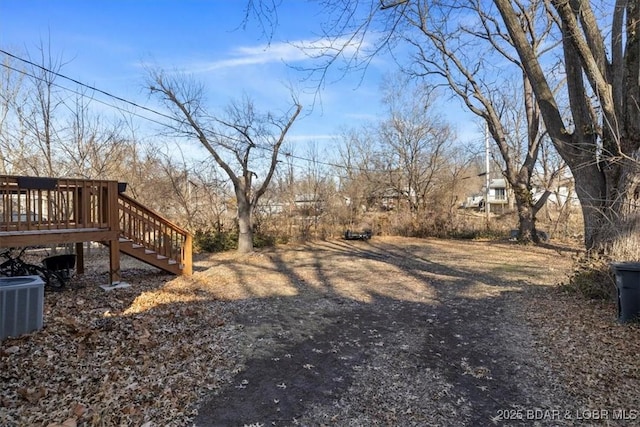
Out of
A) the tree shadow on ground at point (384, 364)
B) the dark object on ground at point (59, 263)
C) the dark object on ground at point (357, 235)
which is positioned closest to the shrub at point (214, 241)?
the dark object on ground at point (357, 235)

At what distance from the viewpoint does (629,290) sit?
13.8 feet

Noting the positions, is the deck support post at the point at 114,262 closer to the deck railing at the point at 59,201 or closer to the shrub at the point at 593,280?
the deck railing at the point at 59,201

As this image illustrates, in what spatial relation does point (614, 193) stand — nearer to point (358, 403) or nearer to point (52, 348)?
point (358, 403)

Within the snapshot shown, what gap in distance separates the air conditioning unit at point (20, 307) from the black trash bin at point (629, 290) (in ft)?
21.6

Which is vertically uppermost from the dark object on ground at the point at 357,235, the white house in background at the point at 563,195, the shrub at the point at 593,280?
the white house in background at the point at 563,195

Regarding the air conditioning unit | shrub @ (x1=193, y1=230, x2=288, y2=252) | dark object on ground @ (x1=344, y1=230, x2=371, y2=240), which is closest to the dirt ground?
the air conditioning unit

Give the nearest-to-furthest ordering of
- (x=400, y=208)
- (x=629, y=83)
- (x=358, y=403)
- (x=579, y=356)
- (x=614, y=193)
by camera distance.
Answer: (x=358, y=403) < (x=579, y=356) < (x=629, y=83) < (x=614, y=193) < (x=400, y=208)

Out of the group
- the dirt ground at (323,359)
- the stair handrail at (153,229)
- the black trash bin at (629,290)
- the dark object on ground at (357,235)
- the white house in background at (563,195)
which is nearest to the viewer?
the dirt ground at (323,359)

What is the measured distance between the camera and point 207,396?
9.99ft

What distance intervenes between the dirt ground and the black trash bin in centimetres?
19

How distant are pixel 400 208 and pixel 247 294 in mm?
14922

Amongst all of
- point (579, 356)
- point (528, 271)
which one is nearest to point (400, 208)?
point (528, 271)

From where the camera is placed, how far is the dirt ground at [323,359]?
109 inches

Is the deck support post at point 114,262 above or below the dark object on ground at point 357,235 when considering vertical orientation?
above
